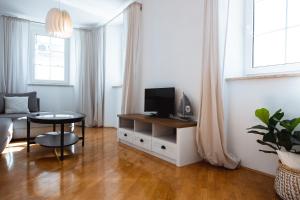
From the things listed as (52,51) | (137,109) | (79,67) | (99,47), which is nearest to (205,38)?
(137,109)

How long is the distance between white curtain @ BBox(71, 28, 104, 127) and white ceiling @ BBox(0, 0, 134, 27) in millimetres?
502

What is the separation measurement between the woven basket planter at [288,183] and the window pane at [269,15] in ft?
4.58

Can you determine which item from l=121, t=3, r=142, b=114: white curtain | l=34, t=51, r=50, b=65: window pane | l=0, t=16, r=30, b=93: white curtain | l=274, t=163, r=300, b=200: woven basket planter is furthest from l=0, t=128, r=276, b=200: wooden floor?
l=34, t=51, r=50, b=65: window pane

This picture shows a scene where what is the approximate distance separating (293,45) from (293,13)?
1.01ft

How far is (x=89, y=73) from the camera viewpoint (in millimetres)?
4504

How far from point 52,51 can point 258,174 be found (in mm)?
4709

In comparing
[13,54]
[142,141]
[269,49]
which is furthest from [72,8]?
[269,49]

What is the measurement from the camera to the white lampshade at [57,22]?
2.49 metres

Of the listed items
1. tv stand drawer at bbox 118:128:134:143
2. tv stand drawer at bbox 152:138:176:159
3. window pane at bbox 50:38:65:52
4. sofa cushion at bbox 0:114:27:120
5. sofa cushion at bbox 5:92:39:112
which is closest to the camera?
tv stand drawer at bbox 152:138:176:159

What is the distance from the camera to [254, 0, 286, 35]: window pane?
1.93m

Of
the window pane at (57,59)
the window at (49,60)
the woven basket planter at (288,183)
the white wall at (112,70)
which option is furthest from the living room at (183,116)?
the window pane at (57,59)

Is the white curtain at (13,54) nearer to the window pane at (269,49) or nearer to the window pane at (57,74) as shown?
the window pane at (57,74)

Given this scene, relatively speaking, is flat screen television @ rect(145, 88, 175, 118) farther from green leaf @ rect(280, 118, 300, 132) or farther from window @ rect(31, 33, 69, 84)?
window @ rect(31, 33, 69, 84)

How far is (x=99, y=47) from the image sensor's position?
4.46 m
